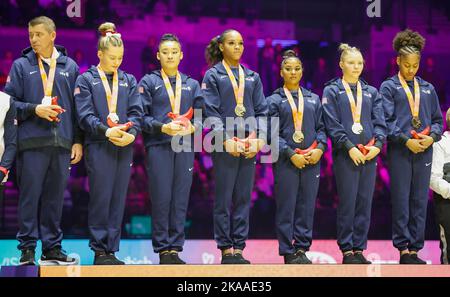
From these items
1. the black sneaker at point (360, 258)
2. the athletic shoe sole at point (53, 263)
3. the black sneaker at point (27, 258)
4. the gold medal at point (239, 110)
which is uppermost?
the gold medal at point (239, 110)

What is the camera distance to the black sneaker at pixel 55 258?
17.4 feet

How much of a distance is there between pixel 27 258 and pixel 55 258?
0.20 meters

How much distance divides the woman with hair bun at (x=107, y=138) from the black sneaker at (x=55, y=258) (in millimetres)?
198

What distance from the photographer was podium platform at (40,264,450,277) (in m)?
5.11

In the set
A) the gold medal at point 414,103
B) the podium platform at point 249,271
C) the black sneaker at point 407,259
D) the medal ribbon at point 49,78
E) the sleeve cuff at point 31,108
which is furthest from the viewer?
the gold medal at point 414,103

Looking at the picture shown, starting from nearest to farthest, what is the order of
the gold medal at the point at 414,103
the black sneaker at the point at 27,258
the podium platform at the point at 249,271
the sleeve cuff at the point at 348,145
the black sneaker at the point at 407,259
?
the podium platform at the point at 249,271
the black sneaker at the point at 27,258
the sleeve cuff at the point at 348,145
the black sneaker at the point at 407,259
the gold medal at the point at 414,103

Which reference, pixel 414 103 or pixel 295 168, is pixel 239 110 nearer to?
pixel 295 168

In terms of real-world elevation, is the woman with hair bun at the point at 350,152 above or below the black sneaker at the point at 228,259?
above

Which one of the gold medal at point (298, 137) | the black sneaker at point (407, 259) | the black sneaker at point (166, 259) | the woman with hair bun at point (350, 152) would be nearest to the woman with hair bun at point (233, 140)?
the gold medal at point (298, 137)

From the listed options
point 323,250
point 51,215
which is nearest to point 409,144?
point 51,215

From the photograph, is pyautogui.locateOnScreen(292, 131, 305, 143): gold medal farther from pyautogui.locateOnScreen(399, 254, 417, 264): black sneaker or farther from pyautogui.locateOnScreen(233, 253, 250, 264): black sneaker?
pyautogui.locateOnScreen(399, 254, 417, 264): black sneaker

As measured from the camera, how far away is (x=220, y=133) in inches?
222

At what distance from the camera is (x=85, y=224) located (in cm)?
923

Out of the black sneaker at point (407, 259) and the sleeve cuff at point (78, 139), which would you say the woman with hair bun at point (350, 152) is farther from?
the sleeve cuff at point (78, 139)
